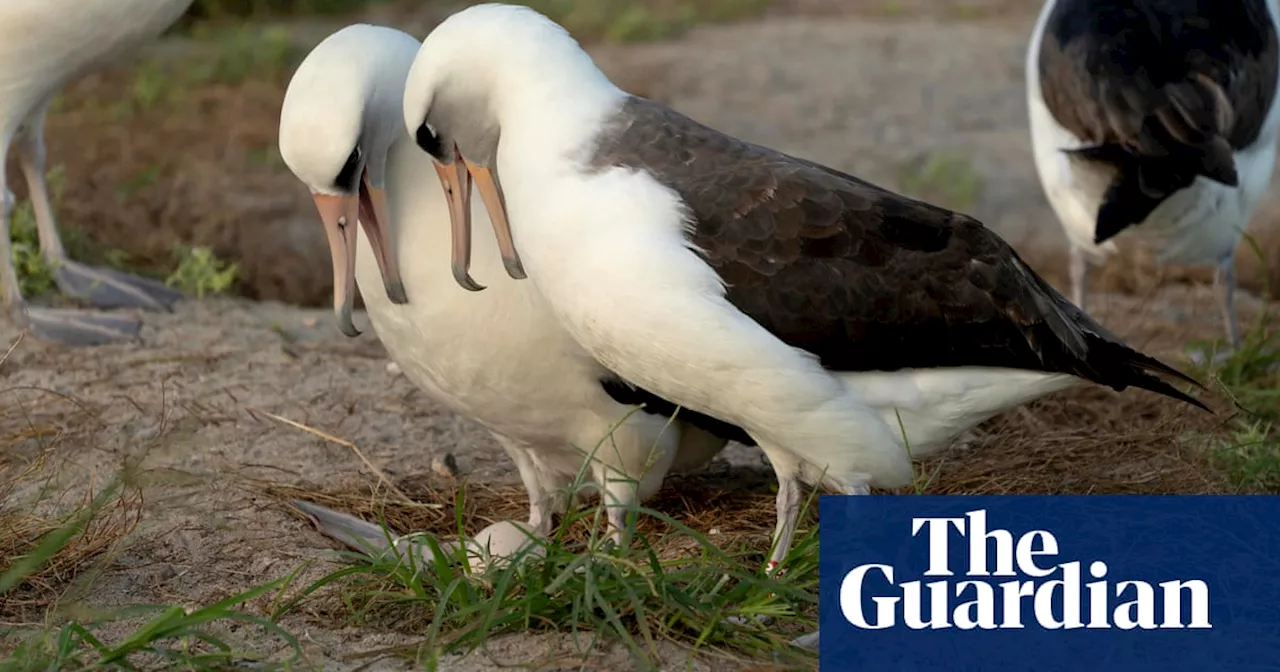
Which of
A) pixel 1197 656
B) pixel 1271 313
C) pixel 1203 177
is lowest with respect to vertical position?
pixel 1197 656

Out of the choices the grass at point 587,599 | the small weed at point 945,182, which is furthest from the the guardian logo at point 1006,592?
the small weed at point 945,182

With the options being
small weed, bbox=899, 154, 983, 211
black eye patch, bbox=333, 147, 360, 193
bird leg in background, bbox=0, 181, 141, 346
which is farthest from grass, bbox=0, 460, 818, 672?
small weed, bbox=899, 154, 983, 211

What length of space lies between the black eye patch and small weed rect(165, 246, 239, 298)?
250 centimetres

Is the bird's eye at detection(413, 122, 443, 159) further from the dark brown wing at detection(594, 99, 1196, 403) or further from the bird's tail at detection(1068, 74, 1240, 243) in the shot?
the bird's tail at detection(1068, 74, 1240, 243)

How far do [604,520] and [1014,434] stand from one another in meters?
1.33

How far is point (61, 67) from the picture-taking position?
5.59 metres

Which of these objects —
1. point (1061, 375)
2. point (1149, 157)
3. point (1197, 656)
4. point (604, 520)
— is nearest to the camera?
point (1197, 656)

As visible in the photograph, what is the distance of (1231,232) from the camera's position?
6047mm

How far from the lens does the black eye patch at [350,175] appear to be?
3.86 meters

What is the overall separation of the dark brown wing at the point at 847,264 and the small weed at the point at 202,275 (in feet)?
9.51

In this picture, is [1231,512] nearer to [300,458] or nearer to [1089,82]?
[1089,82]

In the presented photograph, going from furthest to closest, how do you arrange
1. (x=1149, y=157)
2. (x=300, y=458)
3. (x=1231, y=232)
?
(x=1231, y=232) < (x=1149, y=157) < (x=300, y=458)

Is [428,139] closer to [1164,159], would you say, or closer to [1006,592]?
[1006,592]

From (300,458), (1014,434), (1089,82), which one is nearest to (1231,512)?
(1014,434)
